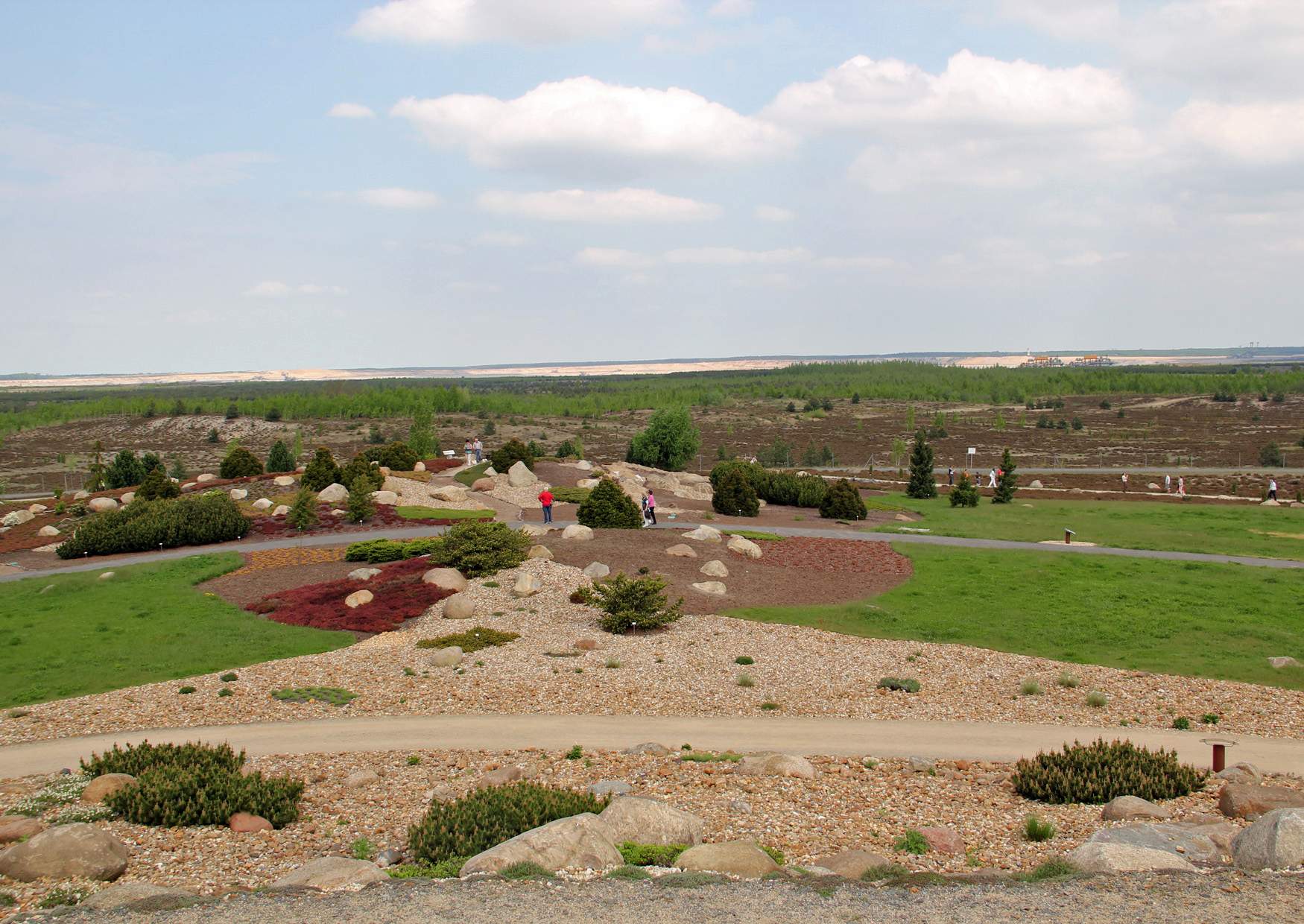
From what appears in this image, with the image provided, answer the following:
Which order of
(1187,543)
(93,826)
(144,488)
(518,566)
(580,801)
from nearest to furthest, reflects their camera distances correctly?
(93,826) → (580,801) → (518,566) → (1187,543) → (144,488)

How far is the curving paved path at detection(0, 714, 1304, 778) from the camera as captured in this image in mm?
15703

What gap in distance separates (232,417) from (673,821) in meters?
118

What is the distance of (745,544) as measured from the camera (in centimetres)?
3259

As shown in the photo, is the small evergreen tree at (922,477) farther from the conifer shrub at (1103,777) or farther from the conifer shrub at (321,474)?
the conifer shrub at (1103,777)

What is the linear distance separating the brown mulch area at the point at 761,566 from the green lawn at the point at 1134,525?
7.44m

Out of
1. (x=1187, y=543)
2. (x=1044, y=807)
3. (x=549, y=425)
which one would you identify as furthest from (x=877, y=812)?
(x=549, y=425)

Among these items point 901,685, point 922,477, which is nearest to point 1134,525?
point 922,477

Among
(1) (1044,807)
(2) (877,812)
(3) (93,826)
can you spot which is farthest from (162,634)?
(1) (1044,807)

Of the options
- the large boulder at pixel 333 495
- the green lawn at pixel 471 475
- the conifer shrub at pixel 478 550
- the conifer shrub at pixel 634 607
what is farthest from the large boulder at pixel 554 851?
the green lawn at pixel 471 475

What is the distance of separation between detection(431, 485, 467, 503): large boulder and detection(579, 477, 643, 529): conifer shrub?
10.3m

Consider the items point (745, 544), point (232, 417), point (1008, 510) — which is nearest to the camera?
point (745, 544)

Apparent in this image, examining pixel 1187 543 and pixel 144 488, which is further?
pixel 144 488

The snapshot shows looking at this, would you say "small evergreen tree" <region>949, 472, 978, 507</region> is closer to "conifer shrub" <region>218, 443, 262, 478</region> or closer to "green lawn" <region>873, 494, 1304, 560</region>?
"green lawn" <region>873, 494, 1304, 560</region>

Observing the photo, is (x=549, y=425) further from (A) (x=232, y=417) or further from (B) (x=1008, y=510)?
(B) (x=1008, y=510)
